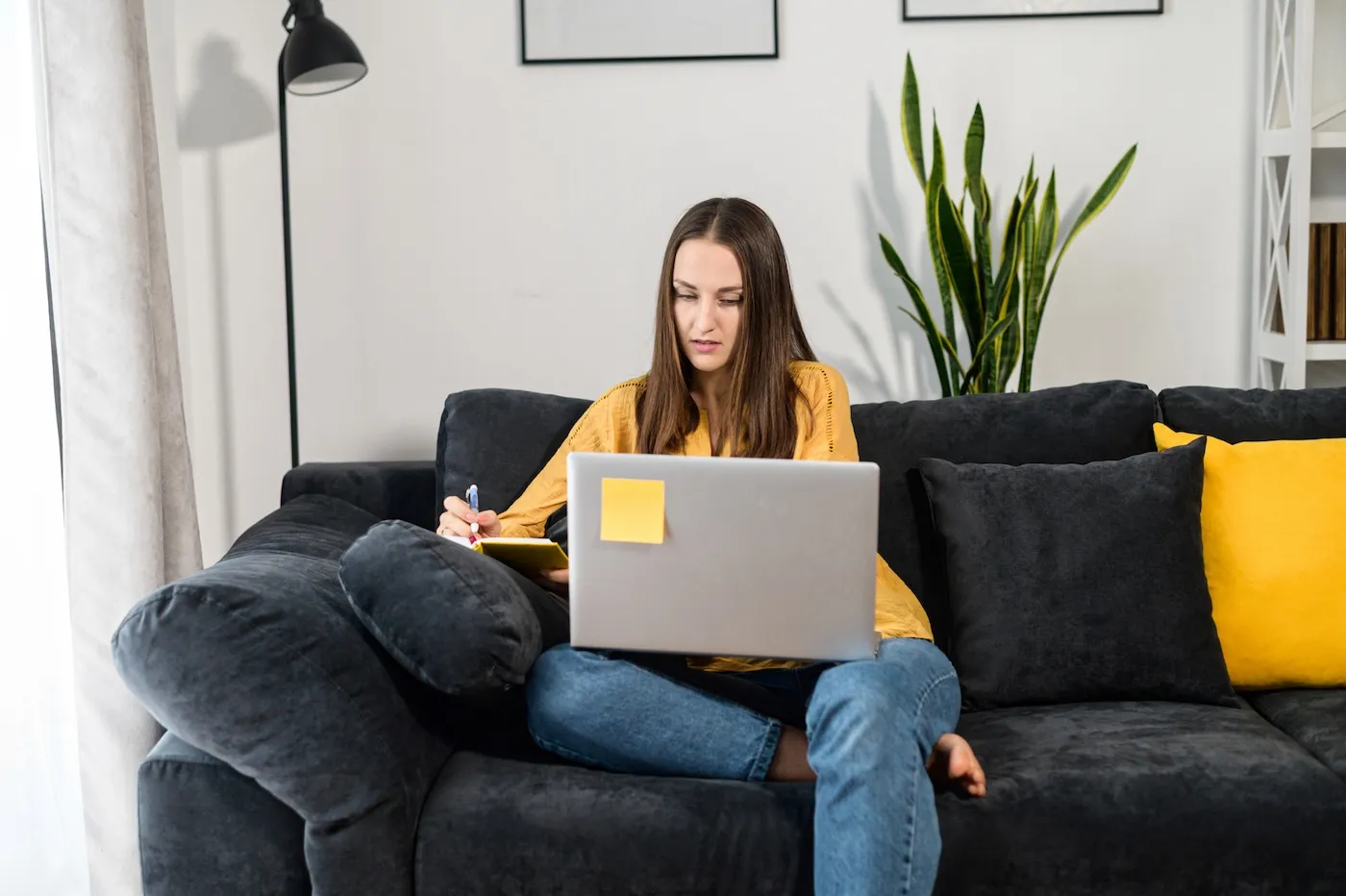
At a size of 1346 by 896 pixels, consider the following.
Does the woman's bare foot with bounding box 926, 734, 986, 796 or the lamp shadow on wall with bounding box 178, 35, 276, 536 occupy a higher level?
the lamp shadow on wall with bounding box 178, 35, 276, 536

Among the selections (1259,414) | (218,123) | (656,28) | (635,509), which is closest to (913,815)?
(635,509)

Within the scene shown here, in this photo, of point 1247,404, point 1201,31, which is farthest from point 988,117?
point 1247,404

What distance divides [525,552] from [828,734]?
0.47 meters

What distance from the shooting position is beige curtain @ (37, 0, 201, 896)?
192 centimetres

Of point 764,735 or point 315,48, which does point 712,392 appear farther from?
point 315,48

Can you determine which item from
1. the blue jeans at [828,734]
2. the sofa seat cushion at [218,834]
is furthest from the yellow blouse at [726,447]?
the sofa seat cushion at [218,834]

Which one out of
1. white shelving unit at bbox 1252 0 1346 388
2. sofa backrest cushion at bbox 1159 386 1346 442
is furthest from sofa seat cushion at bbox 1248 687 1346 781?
white shelving unit at bbox 1252 0 1346 388

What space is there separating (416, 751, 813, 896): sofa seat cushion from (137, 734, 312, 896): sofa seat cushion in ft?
0.52

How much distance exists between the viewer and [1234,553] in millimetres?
1915

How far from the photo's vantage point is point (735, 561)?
1.43 metres

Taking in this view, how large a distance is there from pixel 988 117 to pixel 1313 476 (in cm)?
119

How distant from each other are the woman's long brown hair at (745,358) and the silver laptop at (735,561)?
451 mm

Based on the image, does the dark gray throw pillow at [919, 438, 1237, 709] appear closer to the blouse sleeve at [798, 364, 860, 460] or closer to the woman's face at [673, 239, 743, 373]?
the blouse sleeve at [798, 364, 860, 460]

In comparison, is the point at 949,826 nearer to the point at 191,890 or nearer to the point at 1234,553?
the point at 1234,553
